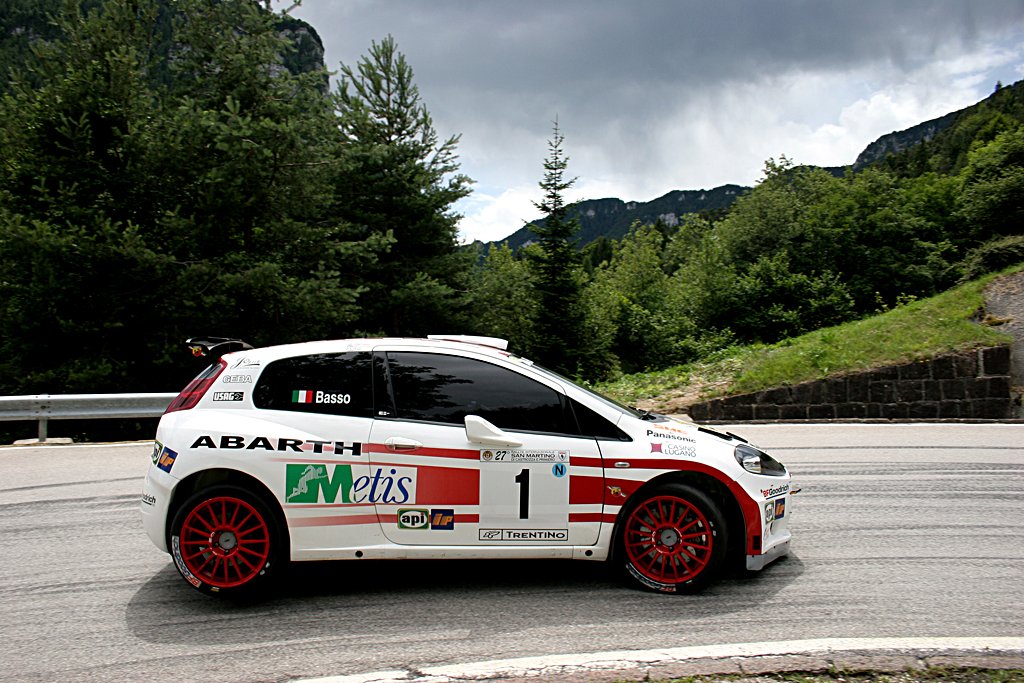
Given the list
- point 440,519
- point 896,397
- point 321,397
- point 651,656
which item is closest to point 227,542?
point 321,397

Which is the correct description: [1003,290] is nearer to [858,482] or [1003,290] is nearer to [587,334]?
[858,482]

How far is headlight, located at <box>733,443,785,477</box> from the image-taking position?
471 cm

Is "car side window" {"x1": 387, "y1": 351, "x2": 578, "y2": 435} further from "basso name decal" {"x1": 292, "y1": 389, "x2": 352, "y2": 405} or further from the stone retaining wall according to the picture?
the stone retaining wall

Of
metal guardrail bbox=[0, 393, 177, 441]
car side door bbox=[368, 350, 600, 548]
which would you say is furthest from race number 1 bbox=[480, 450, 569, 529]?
metal guardrail bbox=[0, 393, 177, 441]

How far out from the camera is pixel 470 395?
471cm

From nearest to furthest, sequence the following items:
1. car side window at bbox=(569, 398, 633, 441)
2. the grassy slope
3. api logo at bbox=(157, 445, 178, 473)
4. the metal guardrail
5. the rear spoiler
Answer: api logo at bbox=(157, 445, 178, 473), car side window at bbox=(569, 398, 633, 441), the rear spoiler, the metal guardrail, the grassy slope

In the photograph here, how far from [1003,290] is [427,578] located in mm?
15906

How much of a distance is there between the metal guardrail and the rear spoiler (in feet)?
17.9

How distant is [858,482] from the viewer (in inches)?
291

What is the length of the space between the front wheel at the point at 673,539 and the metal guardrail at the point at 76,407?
8008 millimetres

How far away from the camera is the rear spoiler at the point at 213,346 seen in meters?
5.30

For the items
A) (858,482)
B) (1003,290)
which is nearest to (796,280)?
(1003,290)

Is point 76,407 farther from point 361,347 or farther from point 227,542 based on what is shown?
point 361,347

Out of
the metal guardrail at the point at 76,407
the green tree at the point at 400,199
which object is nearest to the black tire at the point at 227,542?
the metal guardrail at the point at 76,407
